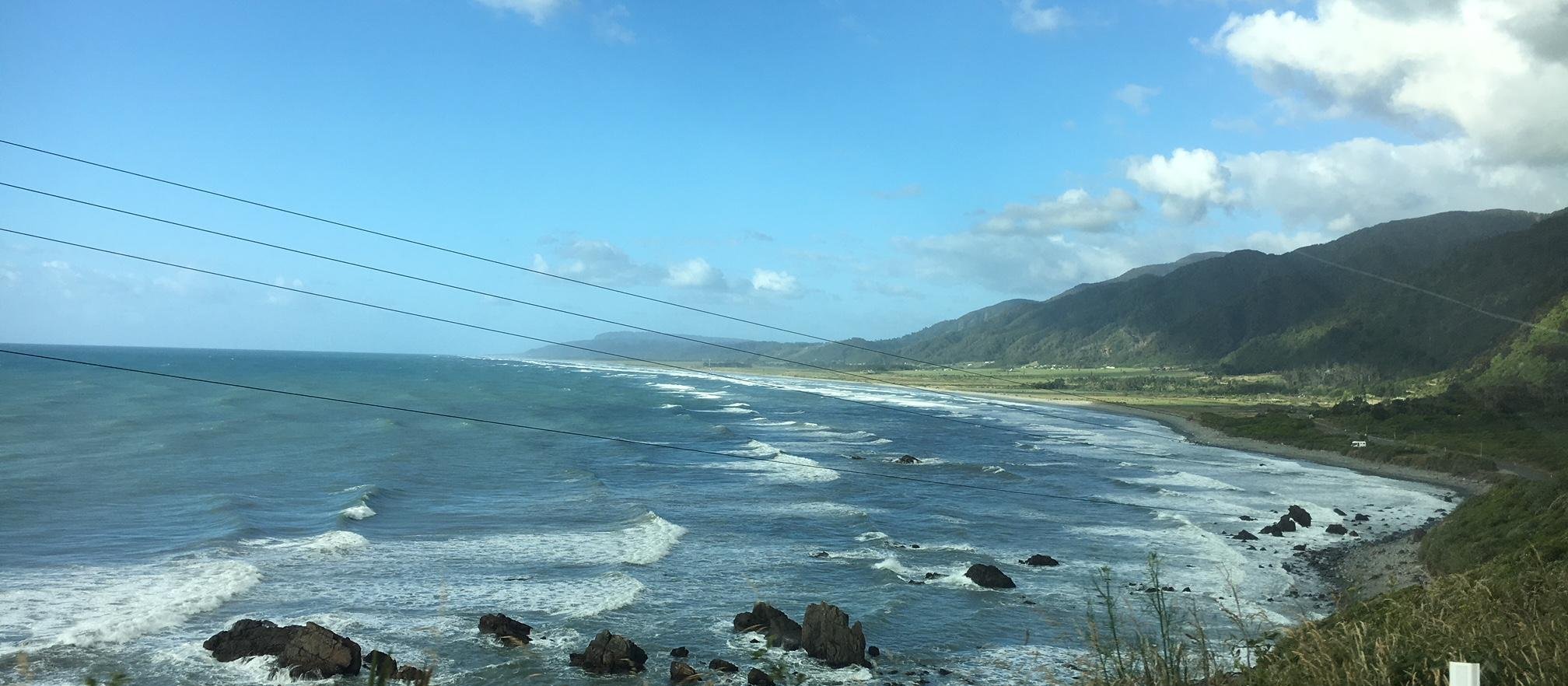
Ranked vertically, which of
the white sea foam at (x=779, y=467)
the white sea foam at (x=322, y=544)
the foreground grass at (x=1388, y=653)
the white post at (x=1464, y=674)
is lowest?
the white sea foam at (x=322, y=544)

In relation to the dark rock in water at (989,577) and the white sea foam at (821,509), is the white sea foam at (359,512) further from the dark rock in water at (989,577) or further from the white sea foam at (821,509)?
the dark rock in water at (989,577)

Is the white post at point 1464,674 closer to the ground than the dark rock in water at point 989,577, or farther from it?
farther from it

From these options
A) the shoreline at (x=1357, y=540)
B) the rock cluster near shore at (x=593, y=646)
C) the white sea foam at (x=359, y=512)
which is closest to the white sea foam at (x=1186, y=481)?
the shoreline at (x=1357, y=540)

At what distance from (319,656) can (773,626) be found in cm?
872

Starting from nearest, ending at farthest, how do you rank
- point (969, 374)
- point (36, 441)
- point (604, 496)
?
point (604, 496), point (36, 441), point (969, 374)

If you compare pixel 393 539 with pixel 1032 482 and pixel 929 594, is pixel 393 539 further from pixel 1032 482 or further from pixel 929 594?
pixel 1032 482

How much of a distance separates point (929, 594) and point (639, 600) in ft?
24.3

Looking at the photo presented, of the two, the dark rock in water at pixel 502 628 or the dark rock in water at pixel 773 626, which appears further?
the dark rock in water at pixel 773 626

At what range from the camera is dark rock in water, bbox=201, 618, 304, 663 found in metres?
17.9

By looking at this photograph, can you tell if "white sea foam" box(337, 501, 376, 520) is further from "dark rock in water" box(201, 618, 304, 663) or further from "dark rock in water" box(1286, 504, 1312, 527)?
"dark rock in water" box(1286, 504, 1312, 527)

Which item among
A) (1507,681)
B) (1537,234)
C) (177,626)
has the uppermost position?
(1537,234)

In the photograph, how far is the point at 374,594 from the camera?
2266cm

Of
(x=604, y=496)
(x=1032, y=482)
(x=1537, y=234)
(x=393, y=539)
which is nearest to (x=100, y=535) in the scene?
(x=393, y=539)

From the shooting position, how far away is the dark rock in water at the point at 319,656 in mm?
17359
